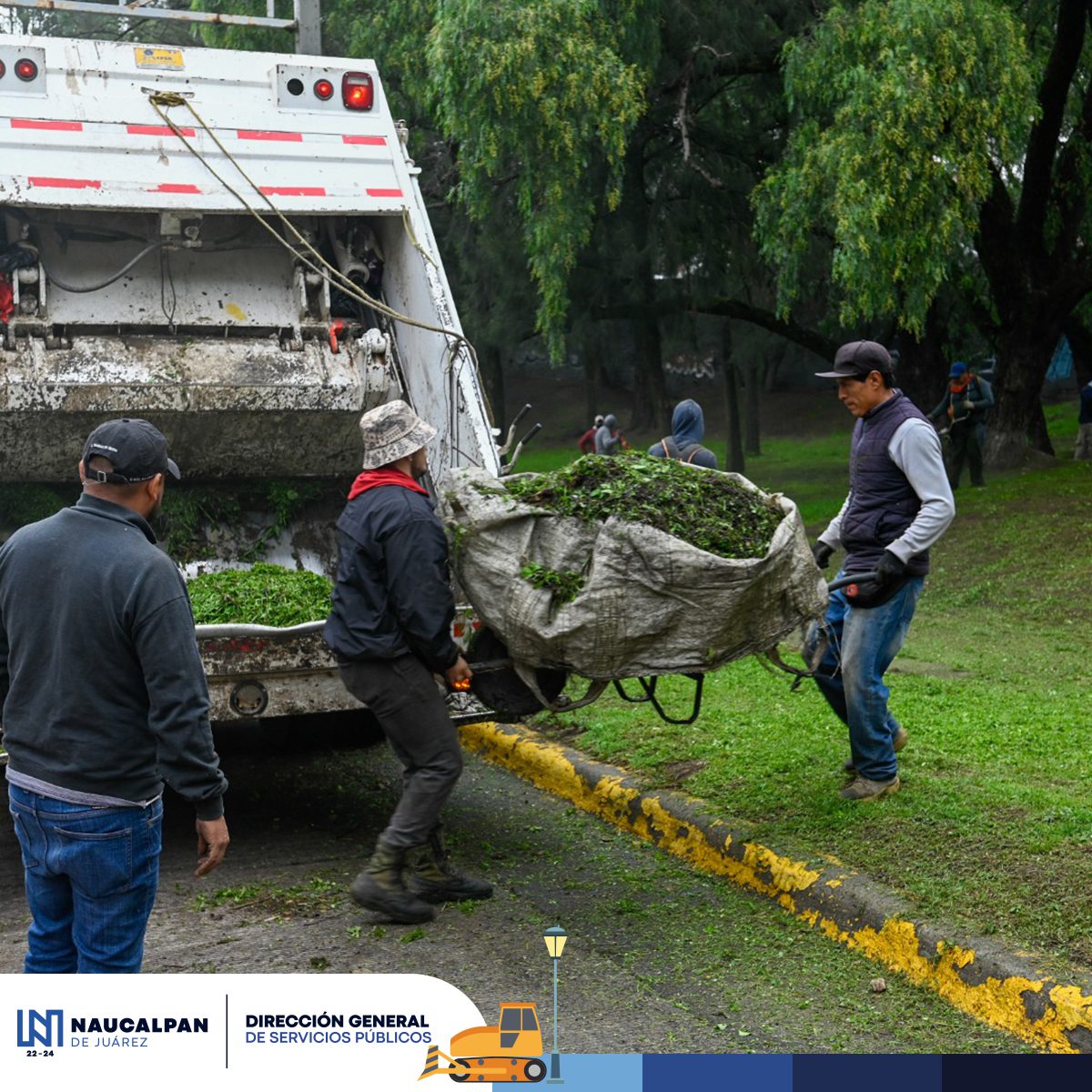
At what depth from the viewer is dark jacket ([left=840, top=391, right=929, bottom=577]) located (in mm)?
5148

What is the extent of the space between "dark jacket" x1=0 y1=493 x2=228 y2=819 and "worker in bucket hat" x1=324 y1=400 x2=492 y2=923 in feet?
4.53

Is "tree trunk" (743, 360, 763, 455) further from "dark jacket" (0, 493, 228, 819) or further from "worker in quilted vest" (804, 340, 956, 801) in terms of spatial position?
"dark jacket" (0, 493, 228, 819)

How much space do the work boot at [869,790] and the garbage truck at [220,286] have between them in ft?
6.30

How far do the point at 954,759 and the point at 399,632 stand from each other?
2.34 metres

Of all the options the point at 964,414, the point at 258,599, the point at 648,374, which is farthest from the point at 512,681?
the point at 648,374

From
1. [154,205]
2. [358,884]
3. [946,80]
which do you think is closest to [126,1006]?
[358,884]

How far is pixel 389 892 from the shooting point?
4770mm

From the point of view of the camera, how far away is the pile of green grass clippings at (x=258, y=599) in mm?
5625

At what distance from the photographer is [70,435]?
6.54 meters

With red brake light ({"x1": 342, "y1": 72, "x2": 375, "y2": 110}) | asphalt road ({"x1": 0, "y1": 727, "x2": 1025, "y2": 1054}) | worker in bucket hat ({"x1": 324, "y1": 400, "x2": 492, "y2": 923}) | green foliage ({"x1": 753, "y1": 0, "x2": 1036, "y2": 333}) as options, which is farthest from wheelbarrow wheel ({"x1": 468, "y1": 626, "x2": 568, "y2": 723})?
green foliage ({"x1": 753, "y1": 0, "x2": 1036, "y2": 333})

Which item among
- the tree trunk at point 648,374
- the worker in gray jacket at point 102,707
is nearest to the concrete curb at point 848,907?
the worker in gray jacket at point 102,707

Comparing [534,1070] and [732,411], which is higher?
[534,1070]

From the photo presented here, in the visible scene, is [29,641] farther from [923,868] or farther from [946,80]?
[946,80]

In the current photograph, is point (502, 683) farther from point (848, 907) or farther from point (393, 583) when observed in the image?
point (848, 907)
